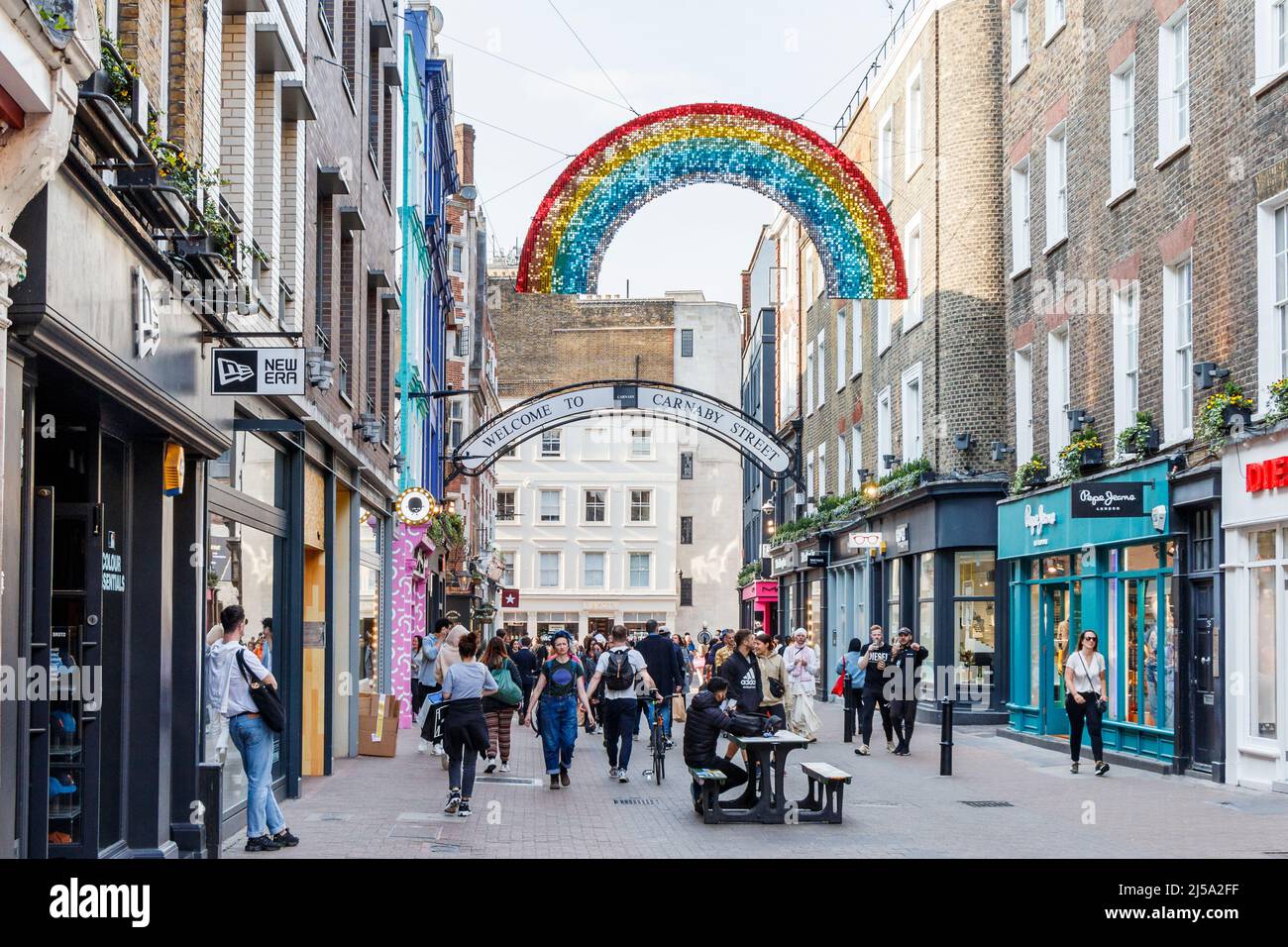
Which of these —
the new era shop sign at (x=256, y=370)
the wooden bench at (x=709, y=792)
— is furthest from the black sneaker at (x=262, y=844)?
the wooden bench at (x=709, y=792)

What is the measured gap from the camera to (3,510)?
793cm

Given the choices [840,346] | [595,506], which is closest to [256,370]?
[840,346]

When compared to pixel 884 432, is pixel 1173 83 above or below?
above

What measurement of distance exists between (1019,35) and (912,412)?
27.4ft

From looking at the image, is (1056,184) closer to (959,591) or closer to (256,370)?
(959,591)

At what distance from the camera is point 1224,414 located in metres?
17.2

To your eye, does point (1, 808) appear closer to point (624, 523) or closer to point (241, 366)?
point (241, 366)

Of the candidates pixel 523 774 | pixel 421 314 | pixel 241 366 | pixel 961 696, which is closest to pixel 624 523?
pixel 421 314

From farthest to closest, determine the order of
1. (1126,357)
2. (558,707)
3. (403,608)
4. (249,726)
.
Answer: (403,608) < (1126,357) < (558,707) < (249,726)

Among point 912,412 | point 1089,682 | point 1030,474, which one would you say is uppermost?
point 912,412

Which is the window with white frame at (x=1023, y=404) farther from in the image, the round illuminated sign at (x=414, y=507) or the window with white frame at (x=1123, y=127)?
the round illuminated sign at (x=414, y=507)

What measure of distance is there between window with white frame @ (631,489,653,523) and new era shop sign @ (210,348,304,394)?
60.4m

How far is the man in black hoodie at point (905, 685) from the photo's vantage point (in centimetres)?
2195

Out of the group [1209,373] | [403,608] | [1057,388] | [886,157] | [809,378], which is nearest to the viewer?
[1209,373]
